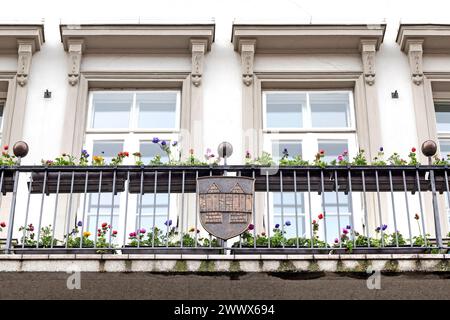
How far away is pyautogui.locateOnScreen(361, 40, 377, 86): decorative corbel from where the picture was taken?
9492mm

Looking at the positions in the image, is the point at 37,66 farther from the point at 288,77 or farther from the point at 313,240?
the point at 313,240

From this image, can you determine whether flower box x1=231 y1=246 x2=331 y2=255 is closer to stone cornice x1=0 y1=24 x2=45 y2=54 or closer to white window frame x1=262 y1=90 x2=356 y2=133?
white window frame x1=262 y1=90 x2=356 y2=133

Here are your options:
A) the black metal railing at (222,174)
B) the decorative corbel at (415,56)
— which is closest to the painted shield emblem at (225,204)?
the black metal railing at (222,174)

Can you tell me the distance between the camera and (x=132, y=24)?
31.5 feet

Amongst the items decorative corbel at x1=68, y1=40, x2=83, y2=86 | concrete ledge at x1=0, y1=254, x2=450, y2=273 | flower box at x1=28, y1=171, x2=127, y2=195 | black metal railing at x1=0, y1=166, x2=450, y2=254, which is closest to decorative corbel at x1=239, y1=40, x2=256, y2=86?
decorative corbel at x1=68, y1=40, x2=83, y2=86

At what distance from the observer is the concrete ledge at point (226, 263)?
21.4 feet

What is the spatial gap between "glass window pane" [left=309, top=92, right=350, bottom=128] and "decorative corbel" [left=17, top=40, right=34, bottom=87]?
330 centimetres

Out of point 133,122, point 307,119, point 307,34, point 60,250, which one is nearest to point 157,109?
point 133,122

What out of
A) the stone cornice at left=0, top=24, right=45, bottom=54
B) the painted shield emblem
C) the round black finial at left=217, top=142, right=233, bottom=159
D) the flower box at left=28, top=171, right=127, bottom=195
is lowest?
the painted shield emblem

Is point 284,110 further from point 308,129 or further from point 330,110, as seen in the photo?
point 330,110

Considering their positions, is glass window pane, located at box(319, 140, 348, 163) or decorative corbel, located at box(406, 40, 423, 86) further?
decorative corbel, located at box(406, 40, 423, 86)

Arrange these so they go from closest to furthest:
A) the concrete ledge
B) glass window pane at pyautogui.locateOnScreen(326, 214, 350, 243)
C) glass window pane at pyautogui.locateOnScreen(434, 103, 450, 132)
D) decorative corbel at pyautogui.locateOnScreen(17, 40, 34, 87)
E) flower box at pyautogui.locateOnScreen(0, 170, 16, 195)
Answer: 1. the concrete ledge
2. flower box at pyautogui.locateOnScreen(0, 170, 16, 195)
3. glass window pane at pyautogui.locateOnScreen(326, 214, 350, 243)
4. decorative corbel at pyautogui.locateOnScreen(17, 40, 34, 87)
5. glass window pane at pyautogui.locateOnScreen(434, 103, 450, 132)
